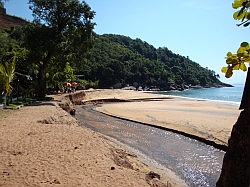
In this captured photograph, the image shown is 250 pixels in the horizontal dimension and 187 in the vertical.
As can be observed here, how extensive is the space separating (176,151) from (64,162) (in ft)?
21.7

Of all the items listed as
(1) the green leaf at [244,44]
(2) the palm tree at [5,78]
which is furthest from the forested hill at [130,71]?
(1) the green leaf at [244,44]

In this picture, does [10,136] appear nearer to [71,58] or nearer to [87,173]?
[87,173]

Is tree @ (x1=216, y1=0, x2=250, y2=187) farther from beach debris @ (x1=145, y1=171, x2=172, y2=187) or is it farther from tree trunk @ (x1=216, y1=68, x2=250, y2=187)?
beach debris @ (x1=145, y1=171, x2=172, y2=187)

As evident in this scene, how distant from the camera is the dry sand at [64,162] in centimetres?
671

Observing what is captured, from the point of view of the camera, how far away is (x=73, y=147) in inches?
386

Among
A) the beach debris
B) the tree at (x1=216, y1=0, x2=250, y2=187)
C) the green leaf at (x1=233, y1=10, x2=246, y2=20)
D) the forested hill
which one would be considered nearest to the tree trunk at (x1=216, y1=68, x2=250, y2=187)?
the tree at (x1=216, y1=0, x2=250, y2=187)

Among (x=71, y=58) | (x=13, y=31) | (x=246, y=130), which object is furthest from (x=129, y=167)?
(x=13, y=31)

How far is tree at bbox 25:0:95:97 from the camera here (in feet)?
91.4

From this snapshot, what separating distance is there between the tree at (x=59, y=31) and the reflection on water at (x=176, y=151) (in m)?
11.6

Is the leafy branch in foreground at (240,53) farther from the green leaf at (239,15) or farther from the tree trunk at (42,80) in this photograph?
the tree trunk at (42,80)

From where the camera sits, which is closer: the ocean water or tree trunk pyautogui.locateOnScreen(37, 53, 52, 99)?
tree trunk pyautogui.locateOnScreen(37, 53, 52, 99)

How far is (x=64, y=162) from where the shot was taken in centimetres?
802

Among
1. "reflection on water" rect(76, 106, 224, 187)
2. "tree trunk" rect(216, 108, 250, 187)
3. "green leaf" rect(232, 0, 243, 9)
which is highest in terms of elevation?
"green leaf" rect(232, 0, 243, 9)

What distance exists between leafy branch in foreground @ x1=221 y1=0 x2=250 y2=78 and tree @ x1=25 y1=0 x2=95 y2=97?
26.7 m
